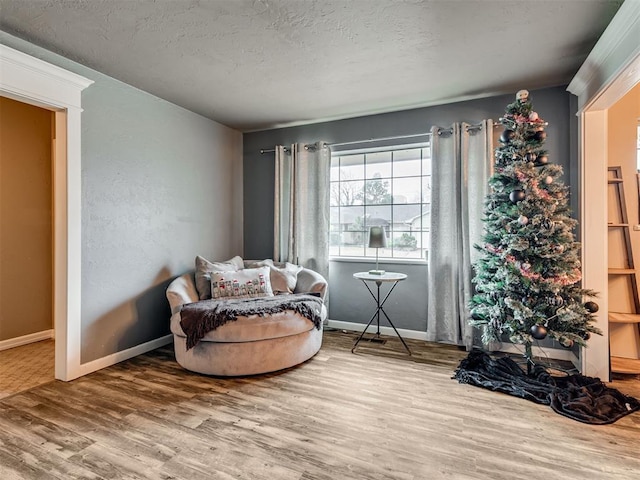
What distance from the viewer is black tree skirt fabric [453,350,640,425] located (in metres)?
2.28

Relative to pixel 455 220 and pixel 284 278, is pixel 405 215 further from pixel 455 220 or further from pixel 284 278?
pixel 284 278

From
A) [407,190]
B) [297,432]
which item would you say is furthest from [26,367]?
[407,190]

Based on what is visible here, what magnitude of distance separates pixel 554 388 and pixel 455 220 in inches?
67.3

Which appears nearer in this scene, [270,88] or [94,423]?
[94,423]

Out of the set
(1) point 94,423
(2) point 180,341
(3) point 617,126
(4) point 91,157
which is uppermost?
(3) point 617,126

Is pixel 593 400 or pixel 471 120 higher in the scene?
pixel 471 120

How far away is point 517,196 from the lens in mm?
2660

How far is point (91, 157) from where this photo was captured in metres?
2.96

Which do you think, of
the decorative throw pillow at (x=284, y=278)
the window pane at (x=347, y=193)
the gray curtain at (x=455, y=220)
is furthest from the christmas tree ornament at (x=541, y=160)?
the decorative throw pillow at (x=284, y=278)

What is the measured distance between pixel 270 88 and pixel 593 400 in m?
3.61

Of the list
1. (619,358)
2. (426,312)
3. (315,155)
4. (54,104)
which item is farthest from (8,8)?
(619,358)

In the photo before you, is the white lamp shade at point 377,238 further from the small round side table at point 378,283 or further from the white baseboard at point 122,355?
the white baseboard at point 122,355

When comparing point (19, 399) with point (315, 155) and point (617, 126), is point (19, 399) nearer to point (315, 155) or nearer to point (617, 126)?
point (315, 155)

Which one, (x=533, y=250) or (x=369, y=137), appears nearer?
(x=533, y=250)
